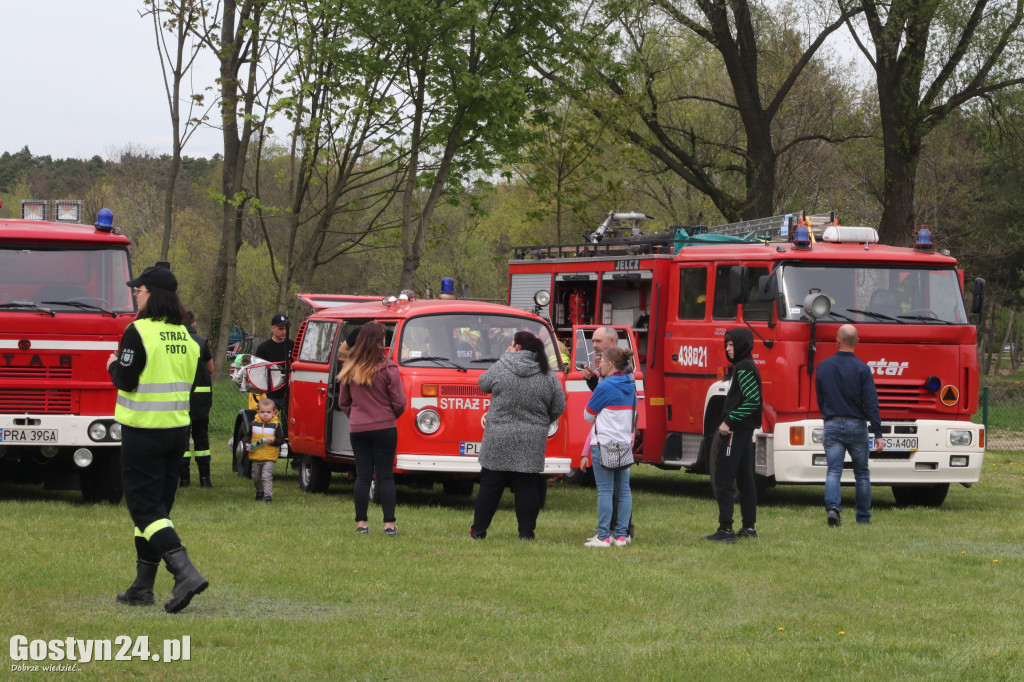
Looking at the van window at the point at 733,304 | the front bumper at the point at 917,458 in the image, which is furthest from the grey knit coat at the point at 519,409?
the van window at the point at 733,304

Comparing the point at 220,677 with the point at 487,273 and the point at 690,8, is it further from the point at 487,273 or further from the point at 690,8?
the point at 487,273

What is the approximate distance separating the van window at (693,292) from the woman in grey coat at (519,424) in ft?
15.5

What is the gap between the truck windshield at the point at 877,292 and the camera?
47.7 feet

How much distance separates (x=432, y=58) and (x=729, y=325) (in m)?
9.47

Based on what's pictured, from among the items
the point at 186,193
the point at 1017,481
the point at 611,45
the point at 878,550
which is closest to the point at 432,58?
the point at 611,45

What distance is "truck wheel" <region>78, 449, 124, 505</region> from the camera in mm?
13172

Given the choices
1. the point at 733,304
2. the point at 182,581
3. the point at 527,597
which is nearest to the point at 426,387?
the point at 733,304

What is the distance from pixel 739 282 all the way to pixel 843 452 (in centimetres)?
244

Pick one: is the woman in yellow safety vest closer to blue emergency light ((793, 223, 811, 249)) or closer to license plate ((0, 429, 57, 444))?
license plate ((0, 429, 57, 444))

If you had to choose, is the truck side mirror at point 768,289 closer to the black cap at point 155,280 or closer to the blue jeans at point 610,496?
the blue jeans at point 610,496

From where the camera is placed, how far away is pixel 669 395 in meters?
16.1

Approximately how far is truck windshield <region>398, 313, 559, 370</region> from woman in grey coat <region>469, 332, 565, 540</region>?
2.30 metres

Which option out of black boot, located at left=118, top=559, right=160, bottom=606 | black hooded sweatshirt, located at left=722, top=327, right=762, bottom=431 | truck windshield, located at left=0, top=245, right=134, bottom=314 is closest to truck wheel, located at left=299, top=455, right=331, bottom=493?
truck windshield, located at left=0, top=245, right=134, bottom=314

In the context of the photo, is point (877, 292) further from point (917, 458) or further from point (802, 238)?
point (917, 458)
